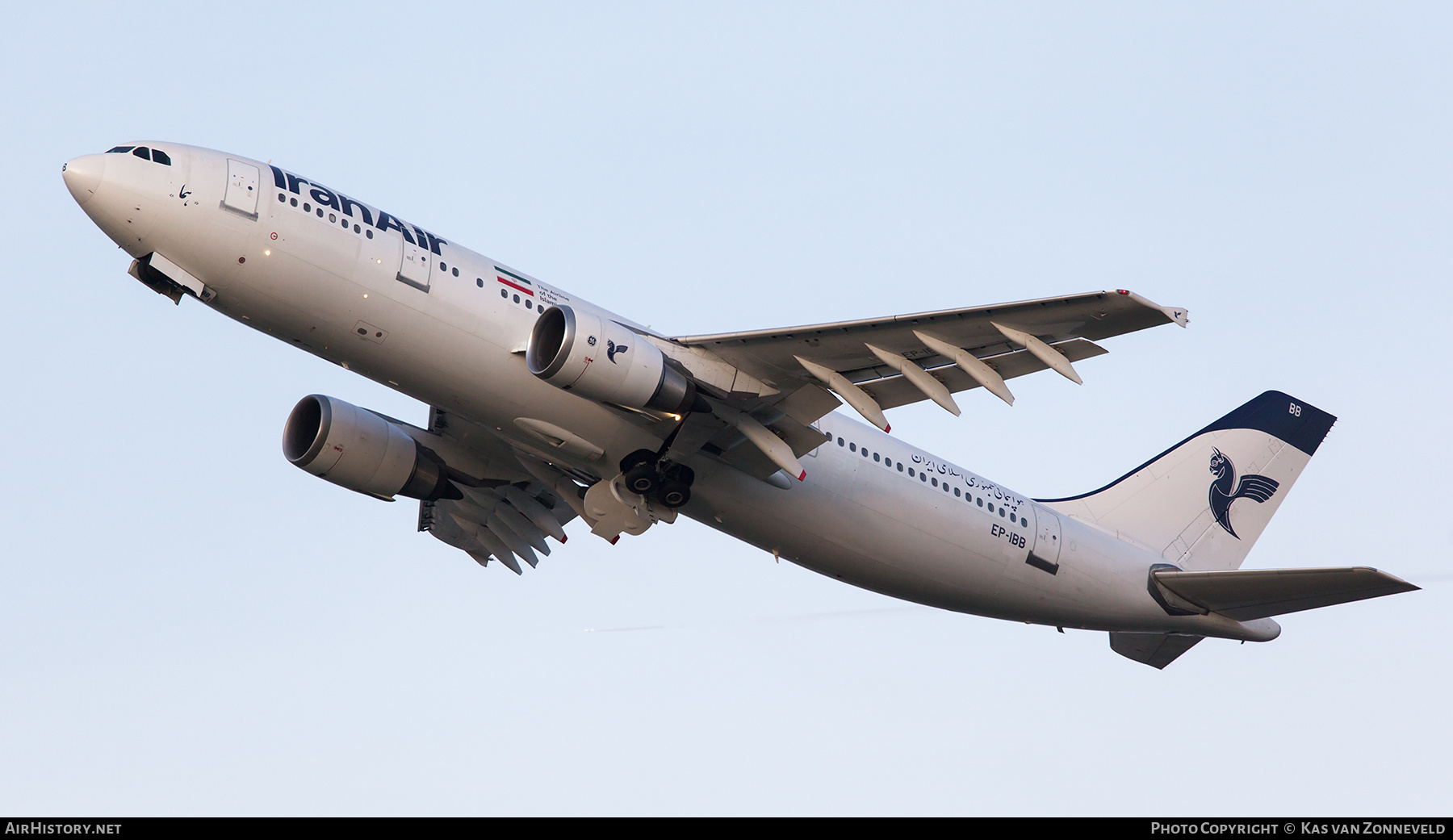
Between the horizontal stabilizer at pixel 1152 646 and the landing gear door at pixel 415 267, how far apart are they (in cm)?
1821

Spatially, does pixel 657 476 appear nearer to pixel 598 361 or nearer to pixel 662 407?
Answer: pixel 662 407

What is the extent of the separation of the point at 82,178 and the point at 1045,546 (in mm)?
19939

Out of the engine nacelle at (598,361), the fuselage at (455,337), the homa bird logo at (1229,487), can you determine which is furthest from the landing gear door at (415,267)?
the homa bird logo at (1229,487)

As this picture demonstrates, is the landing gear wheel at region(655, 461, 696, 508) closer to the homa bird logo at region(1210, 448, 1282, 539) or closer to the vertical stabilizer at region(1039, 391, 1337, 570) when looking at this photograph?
the vertical stabilizer at region(1039, 391, 1337, 570)

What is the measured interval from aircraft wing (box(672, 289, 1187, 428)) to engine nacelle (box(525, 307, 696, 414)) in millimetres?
1469

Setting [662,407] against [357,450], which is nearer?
[662,407]

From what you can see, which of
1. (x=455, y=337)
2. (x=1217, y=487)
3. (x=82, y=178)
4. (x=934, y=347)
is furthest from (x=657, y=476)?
(x=1217, y=487)

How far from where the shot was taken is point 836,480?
2766 centimetres

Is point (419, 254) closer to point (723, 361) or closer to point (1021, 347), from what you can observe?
point (723, 361)

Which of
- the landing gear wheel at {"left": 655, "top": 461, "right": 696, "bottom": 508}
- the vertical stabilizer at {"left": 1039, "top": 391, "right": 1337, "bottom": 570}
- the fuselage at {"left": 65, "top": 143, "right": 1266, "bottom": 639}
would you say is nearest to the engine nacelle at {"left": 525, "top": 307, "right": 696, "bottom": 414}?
the fuselage at {"left": 65, "top": 143, "right": 1266, "bottom": 639}

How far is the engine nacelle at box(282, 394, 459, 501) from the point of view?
97.4ft

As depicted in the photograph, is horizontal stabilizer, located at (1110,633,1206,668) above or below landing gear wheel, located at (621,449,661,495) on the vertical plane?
below

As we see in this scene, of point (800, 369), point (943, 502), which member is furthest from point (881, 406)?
point (943, 502)

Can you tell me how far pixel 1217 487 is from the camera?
34.6 metres
